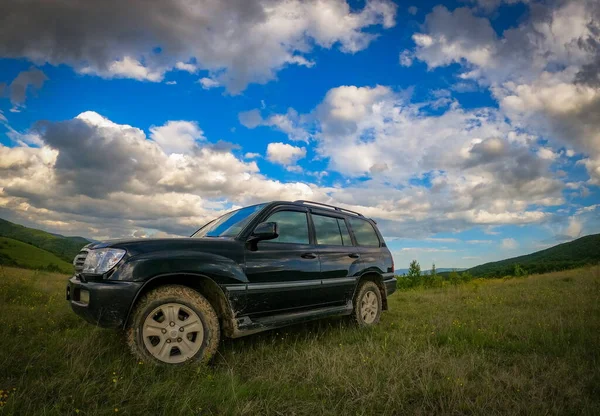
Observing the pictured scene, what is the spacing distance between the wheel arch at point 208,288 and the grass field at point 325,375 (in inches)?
15.6

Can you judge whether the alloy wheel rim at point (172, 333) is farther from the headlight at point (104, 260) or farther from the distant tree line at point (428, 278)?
the distant tree line at point (428, 278)

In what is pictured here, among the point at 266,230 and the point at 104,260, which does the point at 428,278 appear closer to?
the point at 266,230

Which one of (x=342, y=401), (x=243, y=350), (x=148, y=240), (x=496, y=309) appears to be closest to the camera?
(x=342, y=401)

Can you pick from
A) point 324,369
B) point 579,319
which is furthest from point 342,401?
point 579,319

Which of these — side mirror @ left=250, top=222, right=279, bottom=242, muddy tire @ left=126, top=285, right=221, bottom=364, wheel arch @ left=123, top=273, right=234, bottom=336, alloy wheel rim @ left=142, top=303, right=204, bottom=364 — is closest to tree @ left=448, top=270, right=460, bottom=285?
side mirror @ left=250, top=222, right=279, bottom=242

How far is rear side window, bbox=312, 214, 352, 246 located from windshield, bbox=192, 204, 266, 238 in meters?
1.01

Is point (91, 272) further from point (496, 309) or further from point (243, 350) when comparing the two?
point (496, 309)

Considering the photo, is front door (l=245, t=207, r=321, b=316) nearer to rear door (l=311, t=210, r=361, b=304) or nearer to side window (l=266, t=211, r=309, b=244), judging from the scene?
side window (l=266, t=211, r=309, b=244)

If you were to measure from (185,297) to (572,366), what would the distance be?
3873mm

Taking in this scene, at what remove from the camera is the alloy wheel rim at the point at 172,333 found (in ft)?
10.5

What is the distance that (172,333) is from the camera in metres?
3.27

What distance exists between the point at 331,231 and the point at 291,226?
902mm

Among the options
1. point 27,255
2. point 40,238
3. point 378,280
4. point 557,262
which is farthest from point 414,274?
point 40,238

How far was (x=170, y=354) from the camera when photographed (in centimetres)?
326
